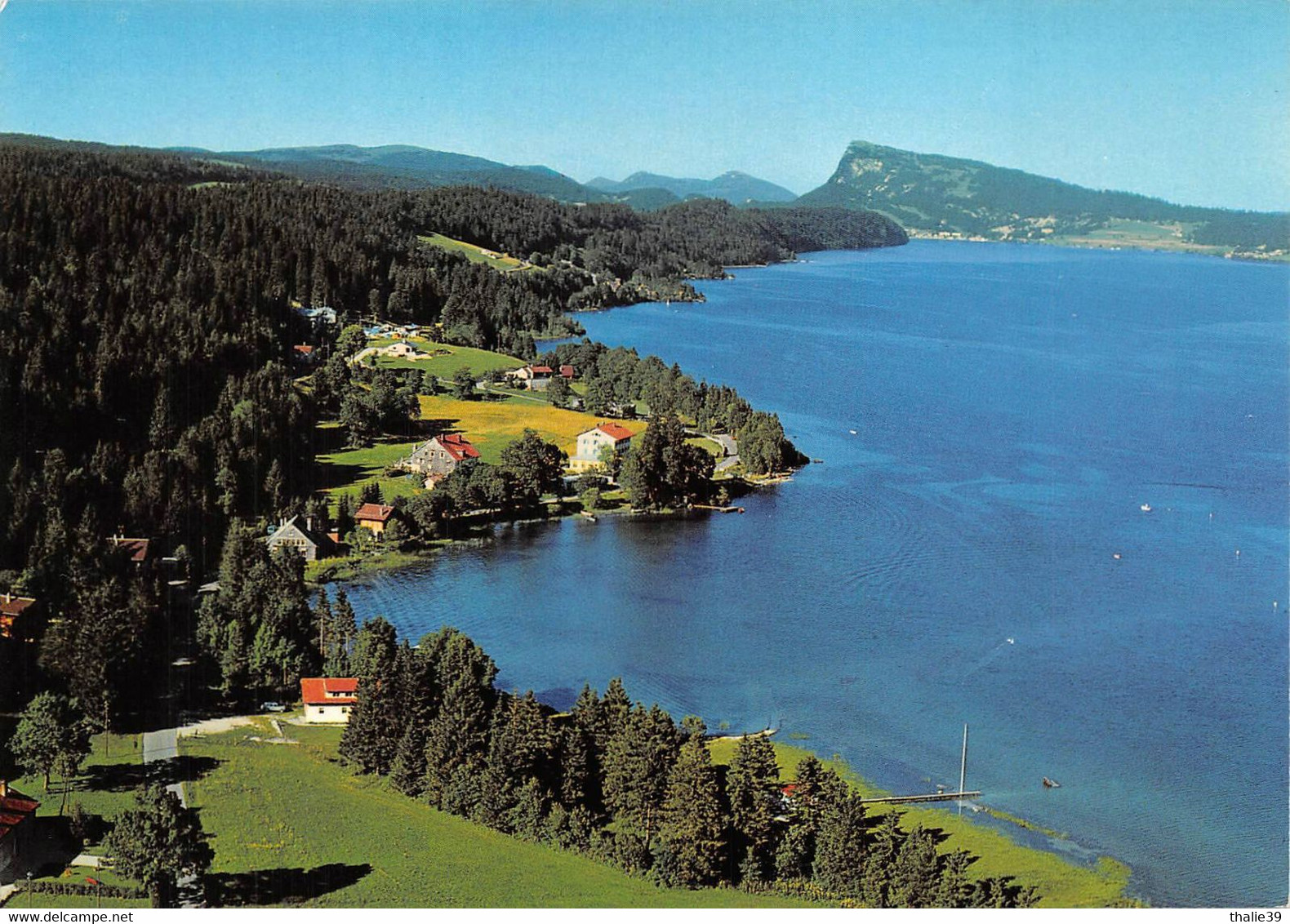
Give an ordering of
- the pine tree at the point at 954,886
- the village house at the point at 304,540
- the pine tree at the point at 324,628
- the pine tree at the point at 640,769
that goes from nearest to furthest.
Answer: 1. the pine tree at the point at 954,886
2. the pine tree at the point at 640,769
3. the pine tree at the point at 324,628
4. the village house at the point at 304,540

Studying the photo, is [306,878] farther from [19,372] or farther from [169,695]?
[19,372]

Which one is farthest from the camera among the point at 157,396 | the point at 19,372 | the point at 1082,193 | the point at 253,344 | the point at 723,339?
the point at 1082,193

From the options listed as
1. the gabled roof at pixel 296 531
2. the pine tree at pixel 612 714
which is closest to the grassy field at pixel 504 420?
the gabled roof at pixel 296 531

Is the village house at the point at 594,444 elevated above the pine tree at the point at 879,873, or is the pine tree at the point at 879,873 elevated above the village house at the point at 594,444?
the village house at the point at 594,444

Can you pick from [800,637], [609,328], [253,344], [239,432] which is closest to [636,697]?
[800,637]

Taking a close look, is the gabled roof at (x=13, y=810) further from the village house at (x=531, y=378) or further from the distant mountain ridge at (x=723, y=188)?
the distant mountain ridge at (x=723, y=188)
